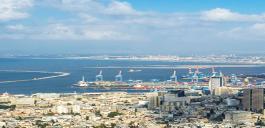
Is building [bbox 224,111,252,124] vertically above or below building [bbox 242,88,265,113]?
below

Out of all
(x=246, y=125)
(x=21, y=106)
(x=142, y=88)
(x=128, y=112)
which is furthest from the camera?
(x=142, y=88)

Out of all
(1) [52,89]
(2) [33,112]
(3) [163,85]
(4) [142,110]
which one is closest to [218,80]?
(3) [163,85]

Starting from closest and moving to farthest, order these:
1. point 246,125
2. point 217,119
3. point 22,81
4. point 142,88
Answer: point 246,125, point 217,119, point 142,88, point 22,81

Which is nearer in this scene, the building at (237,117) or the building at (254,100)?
the building at (237,117)

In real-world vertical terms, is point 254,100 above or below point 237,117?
above

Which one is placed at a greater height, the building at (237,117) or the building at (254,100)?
the building at (254,100)

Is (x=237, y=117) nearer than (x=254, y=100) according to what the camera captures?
Yes

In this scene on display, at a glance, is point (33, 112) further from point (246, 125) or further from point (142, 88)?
point (142, 88)

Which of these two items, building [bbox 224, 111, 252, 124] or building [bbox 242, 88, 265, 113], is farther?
building [bbox 242, 88, 265, 113]
